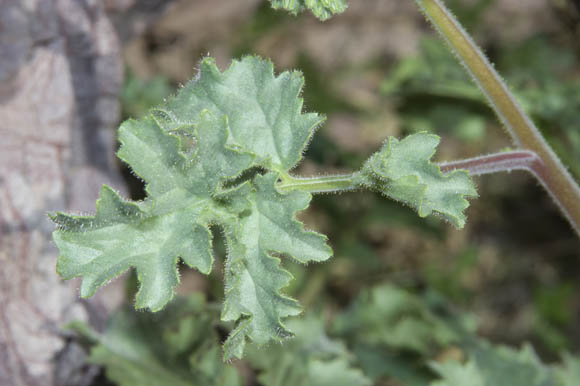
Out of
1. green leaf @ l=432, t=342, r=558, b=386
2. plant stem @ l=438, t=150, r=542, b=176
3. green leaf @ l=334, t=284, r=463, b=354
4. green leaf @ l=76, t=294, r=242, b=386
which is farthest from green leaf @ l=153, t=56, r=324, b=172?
green leaf @ l=334, t=284, r=463, b=354

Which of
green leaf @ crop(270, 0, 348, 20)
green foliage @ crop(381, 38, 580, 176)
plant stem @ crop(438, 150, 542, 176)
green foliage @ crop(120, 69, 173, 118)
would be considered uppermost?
green foliage @ crop(381, 38, 580, 176)

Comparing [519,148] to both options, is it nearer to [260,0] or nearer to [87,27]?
[87,27]

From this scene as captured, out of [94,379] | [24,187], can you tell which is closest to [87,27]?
[24,187]

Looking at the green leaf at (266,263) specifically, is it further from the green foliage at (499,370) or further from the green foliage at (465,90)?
the green foliage at (465,90)

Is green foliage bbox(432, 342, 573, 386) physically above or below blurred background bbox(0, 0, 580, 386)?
below

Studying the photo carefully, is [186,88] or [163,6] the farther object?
[163,6]

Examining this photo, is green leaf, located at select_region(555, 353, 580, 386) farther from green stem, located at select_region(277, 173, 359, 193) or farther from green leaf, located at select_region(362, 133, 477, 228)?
green stem, located at select_region(277, 173, 359, 193)

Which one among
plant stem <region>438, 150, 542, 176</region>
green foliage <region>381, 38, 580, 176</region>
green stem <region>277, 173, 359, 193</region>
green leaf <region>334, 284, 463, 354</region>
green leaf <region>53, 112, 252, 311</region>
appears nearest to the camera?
green leaf <region>53, 112, 252, 311</region>
